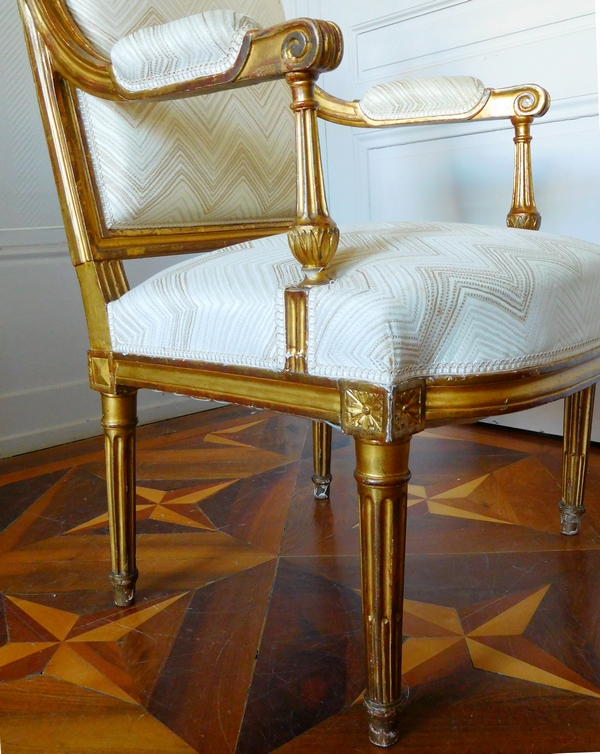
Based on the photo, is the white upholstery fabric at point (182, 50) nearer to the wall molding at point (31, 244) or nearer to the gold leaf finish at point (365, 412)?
the gold leaf finish at point (365, 412)

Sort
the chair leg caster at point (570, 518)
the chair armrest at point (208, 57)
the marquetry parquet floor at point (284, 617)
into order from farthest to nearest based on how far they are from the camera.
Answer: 1. the chair leg caster at point (570, 518)
2. the marquetry parquet floor at point (284, 617)
3. the chair armrest at point (208, 57)

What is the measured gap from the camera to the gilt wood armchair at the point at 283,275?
522mm

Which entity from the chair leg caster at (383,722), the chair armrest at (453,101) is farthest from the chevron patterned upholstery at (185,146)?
the chair leg caster at (383,722)

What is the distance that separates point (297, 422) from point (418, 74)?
78 centimetres

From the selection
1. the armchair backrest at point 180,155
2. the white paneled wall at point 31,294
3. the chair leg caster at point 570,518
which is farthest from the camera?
the white paneled wall at point 31,294

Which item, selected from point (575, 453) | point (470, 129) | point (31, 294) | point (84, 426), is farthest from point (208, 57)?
point (84, 426)

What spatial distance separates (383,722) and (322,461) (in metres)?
0.56

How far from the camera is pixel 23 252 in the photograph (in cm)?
148

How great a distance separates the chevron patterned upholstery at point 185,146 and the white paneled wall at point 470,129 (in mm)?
563

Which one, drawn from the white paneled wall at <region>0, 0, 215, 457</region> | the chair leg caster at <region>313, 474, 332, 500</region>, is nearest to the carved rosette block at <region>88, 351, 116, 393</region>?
the chair leg caster at <region>313, 474, 332, 500</region>

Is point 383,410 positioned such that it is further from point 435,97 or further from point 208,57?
point 435,97

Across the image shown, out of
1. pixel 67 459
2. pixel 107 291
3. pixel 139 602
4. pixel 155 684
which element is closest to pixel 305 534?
pixel 139 602

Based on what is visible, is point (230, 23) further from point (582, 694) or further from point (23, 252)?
A: point (23, 252)

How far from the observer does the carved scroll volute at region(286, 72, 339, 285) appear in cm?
53
